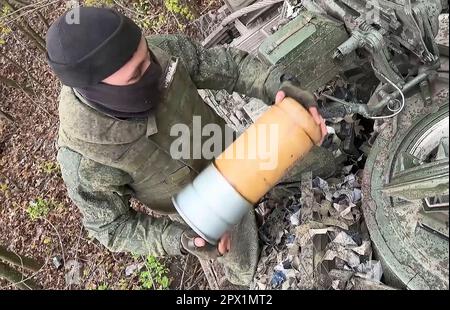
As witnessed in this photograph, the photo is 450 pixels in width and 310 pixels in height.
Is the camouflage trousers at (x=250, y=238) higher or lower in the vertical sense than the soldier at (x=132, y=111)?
lower

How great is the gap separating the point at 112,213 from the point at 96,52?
1.20 m

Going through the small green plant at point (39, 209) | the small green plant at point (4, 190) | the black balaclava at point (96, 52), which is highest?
the black balaclava at point (96, 52)

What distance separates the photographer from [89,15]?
2744mm

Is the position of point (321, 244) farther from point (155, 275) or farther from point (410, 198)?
point (155, 275)

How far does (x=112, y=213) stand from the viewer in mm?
3434

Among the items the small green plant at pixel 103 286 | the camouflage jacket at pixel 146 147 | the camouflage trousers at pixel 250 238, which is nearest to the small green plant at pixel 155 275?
the small green plant at pixel 103 286

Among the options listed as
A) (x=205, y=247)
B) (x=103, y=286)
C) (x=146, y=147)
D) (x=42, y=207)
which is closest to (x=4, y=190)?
(x=42, y=207)

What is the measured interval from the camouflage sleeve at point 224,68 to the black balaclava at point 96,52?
0.68 m

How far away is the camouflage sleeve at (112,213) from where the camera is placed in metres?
3.20

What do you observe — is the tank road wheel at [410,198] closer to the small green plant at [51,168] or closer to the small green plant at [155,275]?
the small green plant at [155,275]

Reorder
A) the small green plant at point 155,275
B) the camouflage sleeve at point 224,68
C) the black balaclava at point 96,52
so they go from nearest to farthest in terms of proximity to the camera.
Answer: the black balaclava at point 96,52
the camouflage sleeve at point 224,68
the small green plant at point 155,275

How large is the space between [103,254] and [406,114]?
4212mm
